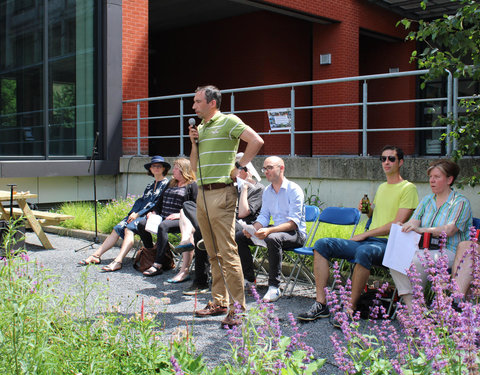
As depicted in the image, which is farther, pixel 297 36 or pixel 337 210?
pixel 297 36

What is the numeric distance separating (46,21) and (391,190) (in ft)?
25.1

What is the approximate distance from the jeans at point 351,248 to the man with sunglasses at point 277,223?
1.58 feet

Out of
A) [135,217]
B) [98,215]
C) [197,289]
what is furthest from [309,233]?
[98,215]

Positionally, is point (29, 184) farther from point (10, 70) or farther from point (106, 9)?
point (106, 9)

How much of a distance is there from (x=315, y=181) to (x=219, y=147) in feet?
12.4

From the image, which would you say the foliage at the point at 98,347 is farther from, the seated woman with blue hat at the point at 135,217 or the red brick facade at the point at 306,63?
the red brick facade at the point at 306,63

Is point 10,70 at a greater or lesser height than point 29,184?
greater

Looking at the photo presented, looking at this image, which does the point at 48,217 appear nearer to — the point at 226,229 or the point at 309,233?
the point at 309,233

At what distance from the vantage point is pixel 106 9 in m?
10.7

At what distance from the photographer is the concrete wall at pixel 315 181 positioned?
6859 mm

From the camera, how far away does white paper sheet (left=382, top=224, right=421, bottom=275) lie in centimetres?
456

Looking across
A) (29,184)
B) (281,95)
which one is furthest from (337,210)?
(281,95)

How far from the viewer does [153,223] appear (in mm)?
6676

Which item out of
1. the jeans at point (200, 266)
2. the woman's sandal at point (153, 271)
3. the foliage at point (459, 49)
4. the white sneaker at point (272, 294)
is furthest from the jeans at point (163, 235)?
the foliage at point (459, 49)
